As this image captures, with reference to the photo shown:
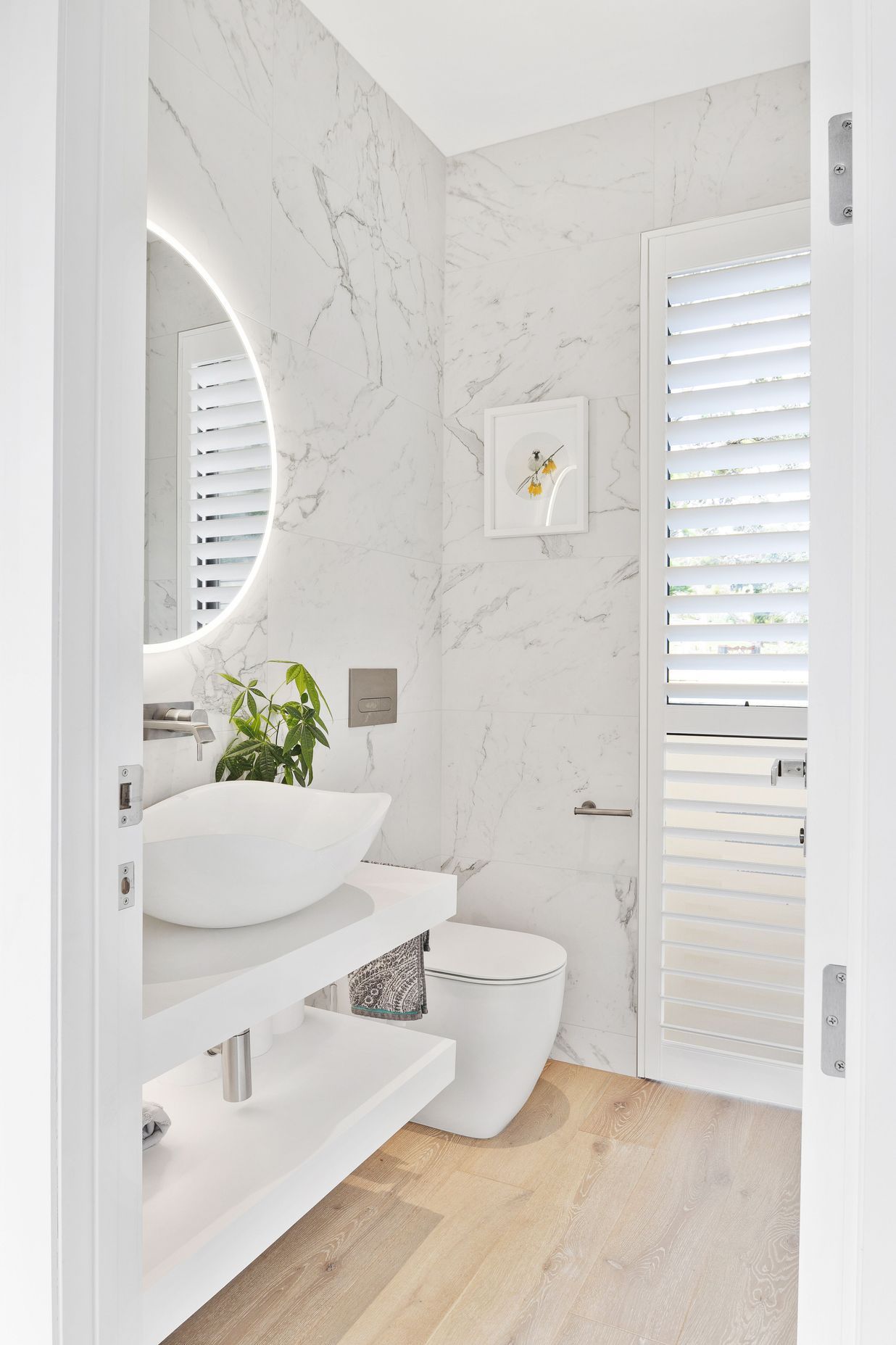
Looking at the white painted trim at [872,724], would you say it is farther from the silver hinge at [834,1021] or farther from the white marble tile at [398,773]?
the white marble tile at [398,773]

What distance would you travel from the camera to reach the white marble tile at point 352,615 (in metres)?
2.02

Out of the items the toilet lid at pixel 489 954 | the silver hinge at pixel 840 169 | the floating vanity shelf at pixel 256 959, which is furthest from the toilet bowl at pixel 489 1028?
the silver hinge at pixel 840 169

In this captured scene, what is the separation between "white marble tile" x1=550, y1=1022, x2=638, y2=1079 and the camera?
2.46m

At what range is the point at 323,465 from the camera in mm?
2143

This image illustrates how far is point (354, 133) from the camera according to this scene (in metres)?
2.27

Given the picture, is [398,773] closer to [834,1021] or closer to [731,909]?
[731,909]

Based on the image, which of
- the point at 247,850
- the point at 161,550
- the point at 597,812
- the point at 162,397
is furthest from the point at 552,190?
the point at 247,850

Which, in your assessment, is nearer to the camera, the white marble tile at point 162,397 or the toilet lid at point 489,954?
the white marble tile at point 162,397

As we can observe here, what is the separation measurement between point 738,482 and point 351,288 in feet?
3.70

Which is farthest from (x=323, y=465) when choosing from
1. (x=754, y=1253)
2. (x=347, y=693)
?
(x=754, y=1253)

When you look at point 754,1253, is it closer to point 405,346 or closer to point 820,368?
point 820,368

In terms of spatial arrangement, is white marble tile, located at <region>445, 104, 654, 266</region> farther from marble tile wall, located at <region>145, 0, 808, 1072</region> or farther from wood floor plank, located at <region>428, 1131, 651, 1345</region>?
Answer: wood floor plank, located at <region>428, 1131, 651, 1345</region>

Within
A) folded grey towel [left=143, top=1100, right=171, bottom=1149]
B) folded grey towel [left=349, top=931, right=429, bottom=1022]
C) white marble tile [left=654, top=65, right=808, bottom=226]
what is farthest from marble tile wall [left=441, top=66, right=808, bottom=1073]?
folded grey towel [left=143, top=1100, right=171, bottom=1149]

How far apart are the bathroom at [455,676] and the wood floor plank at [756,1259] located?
1cm
